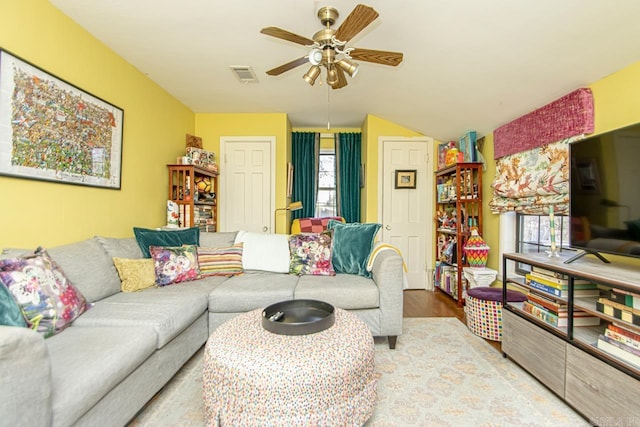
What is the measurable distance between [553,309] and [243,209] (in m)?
3.51

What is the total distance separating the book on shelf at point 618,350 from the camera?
1.27 m

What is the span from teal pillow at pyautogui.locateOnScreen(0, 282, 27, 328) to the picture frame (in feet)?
12.4

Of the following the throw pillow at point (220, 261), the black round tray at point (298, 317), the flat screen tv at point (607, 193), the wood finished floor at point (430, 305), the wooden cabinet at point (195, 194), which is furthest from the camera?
the wooden cabinet at point (195, 194)

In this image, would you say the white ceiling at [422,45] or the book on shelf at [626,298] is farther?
the white ceiling at [422,45]

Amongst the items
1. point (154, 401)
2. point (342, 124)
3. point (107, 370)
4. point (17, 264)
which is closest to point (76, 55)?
point (17, 264)

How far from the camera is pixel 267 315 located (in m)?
1.59

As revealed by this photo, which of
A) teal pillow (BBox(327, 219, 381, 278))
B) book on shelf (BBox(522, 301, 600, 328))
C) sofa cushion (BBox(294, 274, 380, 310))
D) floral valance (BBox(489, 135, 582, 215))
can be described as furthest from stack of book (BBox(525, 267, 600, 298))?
teal pillow (BBox(327, 219, 381, 278))

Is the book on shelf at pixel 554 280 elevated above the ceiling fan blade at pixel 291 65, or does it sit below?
below

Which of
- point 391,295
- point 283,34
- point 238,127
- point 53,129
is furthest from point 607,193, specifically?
point 238,127

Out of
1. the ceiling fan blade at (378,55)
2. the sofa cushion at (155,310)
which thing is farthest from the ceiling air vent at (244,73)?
the sofa cushion at (155,310)

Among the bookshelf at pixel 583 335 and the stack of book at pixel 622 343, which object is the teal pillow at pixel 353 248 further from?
the stack of book at pixel 622 343

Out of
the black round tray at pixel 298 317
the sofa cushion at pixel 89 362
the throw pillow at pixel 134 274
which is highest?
the throw pillow at pixel 134 274

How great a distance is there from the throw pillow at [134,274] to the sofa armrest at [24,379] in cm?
126

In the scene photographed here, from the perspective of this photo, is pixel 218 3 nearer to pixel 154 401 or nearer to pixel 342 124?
pixel 154 401
